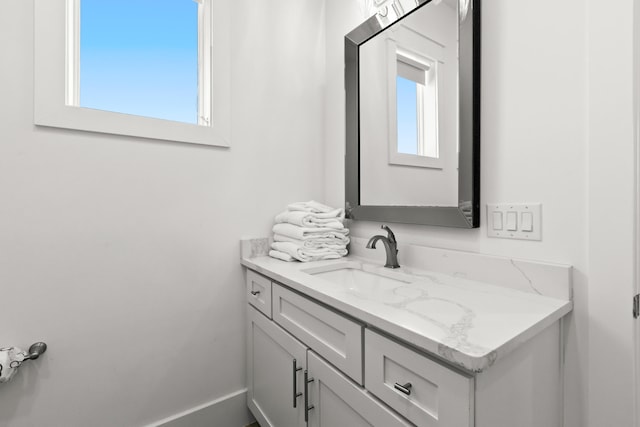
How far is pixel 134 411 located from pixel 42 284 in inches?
24.1

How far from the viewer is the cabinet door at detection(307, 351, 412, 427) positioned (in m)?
0.73

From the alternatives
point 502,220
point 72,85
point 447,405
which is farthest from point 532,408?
point 72,85

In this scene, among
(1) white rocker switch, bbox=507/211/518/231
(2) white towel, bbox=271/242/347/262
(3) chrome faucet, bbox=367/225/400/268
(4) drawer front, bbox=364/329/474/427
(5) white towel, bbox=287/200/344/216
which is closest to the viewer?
(4) drawer front, bbox=364/329/474/427

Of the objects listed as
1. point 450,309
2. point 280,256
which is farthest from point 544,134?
point 280,256

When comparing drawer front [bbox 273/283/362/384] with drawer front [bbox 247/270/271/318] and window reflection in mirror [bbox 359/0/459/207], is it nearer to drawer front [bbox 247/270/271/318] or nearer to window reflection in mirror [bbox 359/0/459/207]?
drawer front [bbox 247/270/271/318]

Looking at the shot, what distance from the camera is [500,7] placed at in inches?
38.6

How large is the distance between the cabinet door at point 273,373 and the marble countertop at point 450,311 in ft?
0.77

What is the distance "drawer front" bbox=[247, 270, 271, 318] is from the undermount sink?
0.19m

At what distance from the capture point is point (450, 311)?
0.76 m

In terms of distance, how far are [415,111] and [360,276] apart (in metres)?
0.72

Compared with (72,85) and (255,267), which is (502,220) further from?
(72,85)

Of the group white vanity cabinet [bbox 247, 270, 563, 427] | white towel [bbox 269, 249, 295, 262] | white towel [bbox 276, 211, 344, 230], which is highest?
white towel [bbox 276, 211, 344, 230]

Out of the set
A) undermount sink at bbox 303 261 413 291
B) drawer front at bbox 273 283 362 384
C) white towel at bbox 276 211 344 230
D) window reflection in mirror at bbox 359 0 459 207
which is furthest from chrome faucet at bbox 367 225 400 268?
drawer front at bbox 273 283 362 384

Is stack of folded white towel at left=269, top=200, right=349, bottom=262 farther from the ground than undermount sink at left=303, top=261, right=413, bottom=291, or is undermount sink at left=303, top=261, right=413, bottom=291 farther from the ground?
stack of folded white towel at left=269, top=200, right=349, bottom=262
